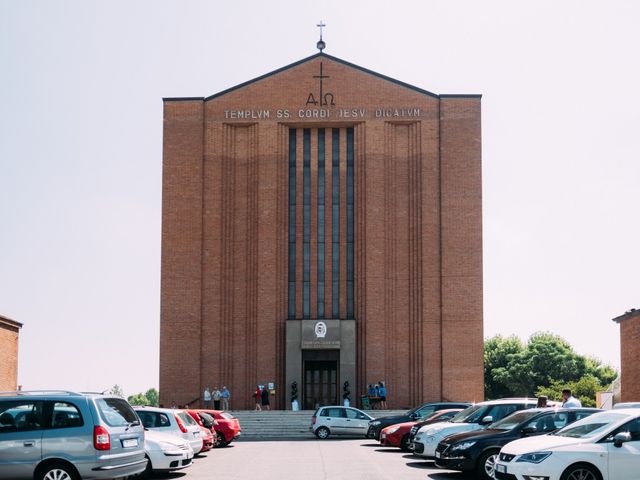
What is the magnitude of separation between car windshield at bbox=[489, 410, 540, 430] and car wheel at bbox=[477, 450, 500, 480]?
633 millimetres

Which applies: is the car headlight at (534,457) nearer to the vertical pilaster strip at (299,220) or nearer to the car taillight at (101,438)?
the car taillight at (101,438)

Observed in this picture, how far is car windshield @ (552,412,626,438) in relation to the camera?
14547mm

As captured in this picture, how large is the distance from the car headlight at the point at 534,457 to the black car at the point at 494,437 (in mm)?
2859

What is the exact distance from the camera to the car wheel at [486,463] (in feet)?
58.2

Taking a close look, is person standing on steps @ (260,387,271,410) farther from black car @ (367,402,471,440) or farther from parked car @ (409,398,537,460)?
parked car @ (409,398,537,460)

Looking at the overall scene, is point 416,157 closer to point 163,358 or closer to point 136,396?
point 163,358

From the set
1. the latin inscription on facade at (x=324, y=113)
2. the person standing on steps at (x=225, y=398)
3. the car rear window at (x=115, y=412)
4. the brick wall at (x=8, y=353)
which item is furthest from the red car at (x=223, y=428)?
the latin inscription on facade at (x=324, y=113)

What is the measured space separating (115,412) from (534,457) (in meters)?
6.34

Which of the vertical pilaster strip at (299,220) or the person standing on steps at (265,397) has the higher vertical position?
the vertical pilaster strip at (299,220)

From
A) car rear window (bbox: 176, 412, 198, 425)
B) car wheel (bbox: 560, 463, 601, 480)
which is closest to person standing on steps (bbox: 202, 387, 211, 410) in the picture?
car rear window (bbox: 176, 412, 198, 425)

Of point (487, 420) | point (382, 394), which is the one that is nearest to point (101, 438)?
point (487, 420)

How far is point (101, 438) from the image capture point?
14.0 meters

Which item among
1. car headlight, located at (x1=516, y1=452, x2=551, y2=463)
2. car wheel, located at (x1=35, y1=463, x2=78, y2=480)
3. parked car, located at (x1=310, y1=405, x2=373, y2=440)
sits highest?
car headlight, located at (x1=516, y1=452, x2=551, y2=463)

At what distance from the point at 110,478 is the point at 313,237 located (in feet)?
108
